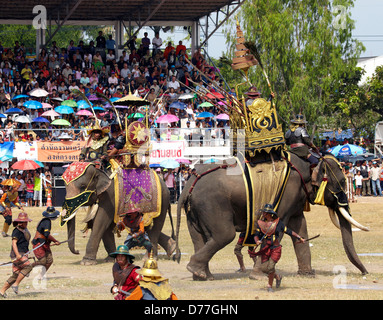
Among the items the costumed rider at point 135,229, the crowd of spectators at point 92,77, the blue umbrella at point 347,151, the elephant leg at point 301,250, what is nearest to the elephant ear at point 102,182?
the costumed rider at point 135,229

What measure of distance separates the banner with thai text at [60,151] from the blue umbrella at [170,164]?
10.1 ft

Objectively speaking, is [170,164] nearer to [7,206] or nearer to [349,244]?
[7,206]

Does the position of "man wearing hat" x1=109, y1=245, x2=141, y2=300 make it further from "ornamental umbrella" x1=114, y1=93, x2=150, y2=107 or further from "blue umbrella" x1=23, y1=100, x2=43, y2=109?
"blue umbrella" x1=23, y1=100, x2=43, y2=109

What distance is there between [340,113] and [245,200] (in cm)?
3362

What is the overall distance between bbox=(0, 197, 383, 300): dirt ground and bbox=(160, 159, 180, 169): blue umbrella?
10.2 m

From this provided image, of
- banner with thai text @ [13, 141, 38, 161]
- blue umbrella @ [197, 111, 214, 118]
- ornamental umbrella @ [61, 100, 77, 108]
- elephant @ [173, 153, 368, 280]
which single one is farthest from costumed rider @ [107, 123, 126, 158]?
blue umbrella @ [197, 111, 214, 118]

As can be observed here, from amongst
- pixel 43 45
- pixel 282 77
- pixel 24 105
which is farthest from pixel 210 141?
pixel 282 77

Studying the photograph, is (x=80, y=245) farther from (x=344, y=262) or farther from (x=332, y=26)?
(x=332, y=26)

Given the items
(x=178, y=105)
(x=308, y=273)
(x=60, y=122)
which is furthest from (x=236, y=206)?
(x=178, y=105)

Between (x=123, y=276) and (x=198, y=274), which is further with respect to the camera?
(x=198, y=274)

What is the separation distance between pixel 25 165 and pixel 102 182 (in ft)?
43.9

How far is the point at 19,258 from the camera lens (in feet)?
40.9

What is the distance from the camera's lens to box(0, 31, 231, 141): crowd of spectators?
110ft

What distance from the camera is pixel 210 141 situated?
1286 inches
